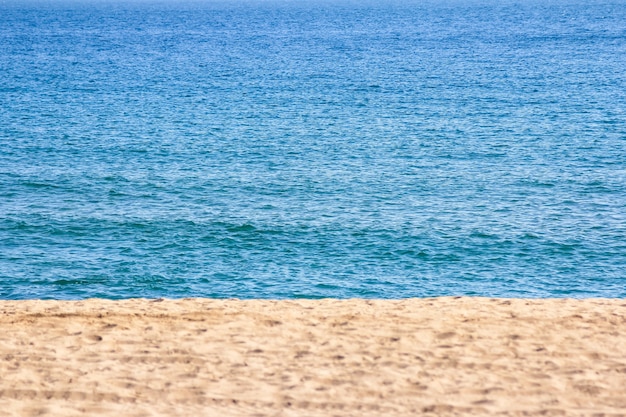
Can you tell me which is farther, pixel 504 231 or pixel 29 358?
pixel 504 231

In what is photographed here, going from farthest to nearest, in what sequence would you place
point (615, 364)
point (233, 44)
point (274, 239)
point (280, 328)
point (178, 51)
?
point (233, 44), point (178, 51), point (274, 239), point (280, 328), point (615, 364)

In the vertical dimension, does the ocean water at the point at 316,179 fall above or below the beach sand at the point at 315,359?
above

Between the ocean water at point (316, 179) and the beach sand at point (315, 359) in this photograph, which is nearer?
the beach sand at point (315, 359)

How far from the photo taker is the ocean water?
88.1ft

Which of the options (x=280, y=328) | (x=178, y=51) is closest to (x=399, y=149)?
(x=280, y=328)

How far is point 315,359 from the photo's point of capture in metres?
14.1

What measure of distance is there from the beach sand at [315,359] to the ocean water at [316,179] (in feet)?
26.7

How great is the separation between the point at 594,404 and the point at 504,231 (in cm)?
1864

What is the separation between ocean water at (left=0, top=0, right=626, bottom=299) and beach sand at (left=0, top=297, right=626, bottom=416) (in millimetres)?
8124

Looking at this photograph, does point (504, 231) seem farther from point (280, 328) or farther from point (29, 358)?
point (29, 358)

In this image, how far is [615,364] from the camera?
13.8 meters

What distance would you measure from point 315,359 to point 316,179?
2465cm

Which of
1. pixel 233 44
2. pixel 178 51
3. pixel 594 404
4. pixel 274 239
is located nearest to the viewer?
pixel 594 404

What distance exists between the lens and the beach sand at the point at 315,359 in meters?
12.4
